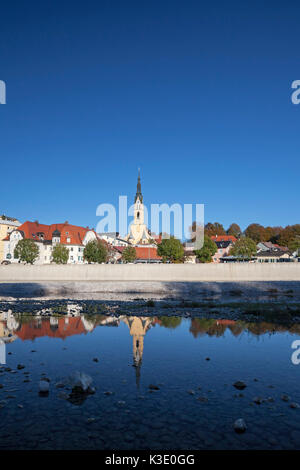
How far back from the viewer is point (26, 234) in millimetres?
95750

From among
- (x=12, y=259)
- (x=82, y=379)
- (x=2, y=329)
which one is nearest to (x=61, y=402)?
(x=82, y=379)

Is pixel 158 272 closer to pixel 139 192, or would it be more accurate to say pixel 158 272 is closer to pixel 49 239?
pixel 49 239

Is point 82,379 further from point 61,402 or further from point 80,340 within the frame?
point 80,340

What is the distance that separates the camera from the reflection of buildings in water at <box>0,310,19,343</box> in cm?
1506

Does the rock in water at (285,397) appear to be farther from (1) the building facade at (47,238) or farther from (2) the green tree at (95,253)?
(1) the building facade at (47,238)

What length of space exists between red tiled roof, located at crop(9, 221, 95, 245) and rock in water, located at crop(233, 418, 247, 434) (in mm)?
95338

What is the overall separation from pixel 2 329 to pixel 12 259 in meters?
82.8

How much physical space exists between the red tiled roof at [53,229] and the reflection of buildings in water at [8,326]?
76438 millimetres

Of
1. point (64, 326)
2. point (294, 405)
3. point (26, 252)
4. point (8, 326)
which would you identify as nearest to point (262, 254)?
point (26, 252)

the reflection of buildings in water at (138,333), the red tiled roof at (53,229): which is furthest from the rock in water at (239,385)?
the red tiled roof at (53,229)

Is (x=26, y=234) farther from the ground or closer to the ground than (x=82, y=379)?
farther from the ground

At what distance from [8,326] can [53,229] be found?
88.0m

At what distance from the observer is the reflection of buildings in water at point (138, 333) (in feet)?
37.3

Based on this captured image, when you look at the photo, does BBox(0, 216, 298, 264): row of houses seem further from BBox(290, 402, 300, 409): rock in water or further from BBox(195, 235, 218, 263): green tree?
BBox(290, 402, 300, 409): rock in water
